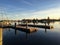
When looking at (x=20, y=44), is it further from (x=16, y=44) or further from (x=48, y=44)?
(x=48, y=44)

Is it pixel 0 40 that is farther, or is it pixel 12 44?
pixel 12 44

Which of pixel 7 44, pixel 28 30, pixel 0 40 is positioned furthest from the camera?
pixel 28 30

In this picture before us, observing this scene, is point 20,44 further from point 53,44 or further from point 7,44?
point 53,44

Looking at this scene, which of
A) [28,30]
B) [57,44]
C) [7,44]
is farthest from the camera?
[28,30]

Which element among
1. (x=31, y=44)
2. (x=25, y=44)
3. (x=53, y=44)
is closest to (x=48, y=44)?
(x=53, y=44)

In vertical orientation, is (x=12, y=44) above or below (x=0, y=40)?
below

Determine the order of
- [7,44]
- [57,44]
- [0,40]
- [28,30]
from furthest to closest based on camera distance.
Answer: [28,30] < [57,44] < [7,44] < [0,40]

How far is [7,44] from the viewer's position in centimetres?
2088

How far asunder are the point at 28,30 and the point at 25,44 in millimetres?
14310

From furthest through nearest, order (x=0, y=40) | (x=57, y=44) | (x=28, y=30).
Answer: (x=28, y=30) < (x=57, y=44) < (x=0, y=40)

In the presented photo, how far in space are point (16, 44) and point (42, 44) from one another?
18.5 ft

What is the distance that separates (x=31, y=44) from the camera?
843 inches

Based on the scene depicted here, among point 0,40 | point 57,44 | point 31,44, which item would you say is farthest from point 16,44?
point 0,40

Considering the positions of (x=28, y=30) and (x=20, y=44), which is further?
(x=28, y=30)
